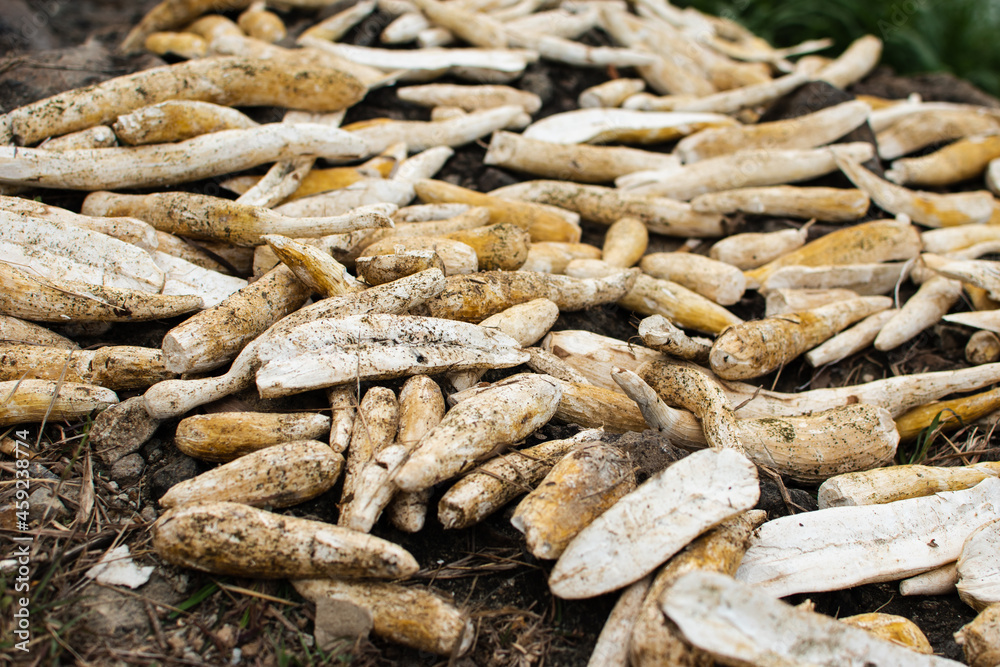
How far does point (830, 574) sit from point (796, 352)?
3.52 feet

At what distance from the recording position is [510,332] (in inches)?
90.8

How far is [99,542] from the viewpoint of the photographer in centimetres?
180

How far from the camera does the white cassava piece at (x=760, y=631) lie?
138 cm

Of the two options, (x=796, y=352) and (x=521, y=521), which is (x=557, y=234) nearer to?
(x=796, y=352)

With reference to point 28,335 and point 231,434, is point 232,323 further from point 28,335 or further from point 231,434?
point 28,335

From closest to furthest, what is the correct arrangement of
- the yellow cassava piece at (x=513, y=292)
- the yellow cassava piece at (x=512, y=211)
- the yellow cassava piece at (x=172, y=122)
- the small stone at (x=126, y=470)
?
the small stone at (x=126, y=470) < the yellow cassava piece at (x=513, y=292) < the yellow cassava piece at (x=172, y=122) < the yellow cassava piece at (x=512, y=211)

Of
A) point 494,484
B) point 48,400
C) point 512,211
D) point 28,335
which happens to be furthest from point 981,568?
point 28,335

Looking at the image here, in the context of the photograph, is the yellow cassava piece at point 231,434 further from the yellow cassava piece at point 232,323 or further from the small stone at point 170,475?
the yellow cassava piece at point 232,323

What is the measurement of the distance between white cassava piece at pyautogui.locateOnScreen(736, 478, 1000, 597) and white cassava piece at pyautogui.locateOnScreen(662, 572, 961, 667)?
0.99 feet

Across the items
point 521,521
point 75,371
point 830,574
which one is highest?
point 75,371

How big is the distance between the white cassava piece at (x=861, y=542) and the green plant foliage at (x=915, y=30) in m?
5.70

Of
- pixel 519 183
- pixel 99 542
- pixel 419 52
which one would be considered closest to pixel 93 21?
pixel 419 52

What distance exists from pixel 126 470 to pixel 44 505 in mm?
227

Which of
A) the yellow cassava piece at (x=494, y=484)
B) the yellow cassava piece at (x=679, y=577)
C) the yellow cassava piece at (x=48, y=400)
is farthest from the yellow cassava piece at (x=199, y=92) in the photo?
the yellow cassava piece at (x=679, y=577)
